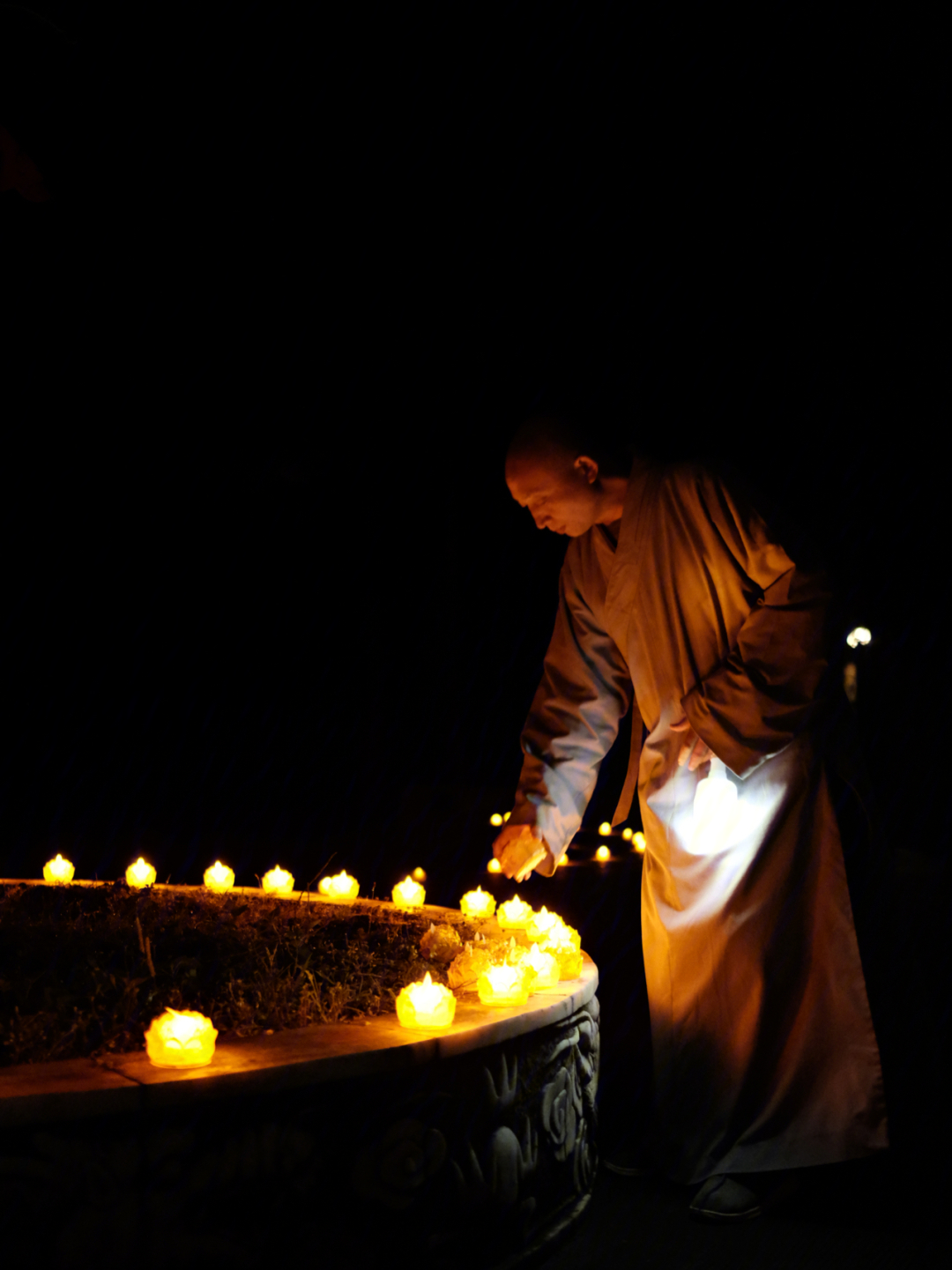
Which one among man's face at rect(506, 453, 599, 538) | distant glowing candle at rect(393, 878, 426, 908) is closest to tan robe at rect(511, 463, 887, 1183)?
man's face at rect(506, 453, 599, 538)

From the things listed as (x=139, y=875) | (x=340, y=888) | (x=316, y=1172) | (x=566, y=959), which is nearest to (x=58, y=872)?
(x=139, y=875)

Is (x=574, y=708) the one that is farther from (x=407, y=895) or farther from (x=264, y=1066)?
(x=264, y=1066)

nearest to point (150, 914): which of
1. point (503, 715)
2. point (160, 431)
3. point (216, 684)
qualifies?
point (160, 431)

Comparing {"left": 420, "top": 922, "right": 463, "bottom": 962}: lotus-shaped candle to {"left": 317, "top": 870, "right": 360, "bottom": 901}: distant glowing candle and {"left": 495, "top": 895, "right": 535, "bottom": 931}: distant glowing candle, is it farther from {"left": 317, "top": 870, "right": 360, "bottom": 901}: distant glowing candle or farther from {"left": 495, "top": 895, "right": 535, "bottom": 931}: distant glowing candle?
{"left": 317, "top": 870, "right": 360, "bottom": 901}: distant glowing candle

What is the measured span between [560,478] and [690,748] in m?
0.78

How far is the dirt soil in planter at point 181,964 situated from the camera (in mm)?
1836

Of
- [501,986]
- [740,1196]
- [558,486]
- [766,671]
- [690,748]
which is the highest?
[558,486]

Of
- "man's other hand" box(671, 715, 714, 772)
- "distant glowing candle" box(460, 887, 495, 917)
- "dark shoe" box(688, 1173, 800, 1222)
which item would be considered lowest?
"dark shoe" box(688, 1173, 800, 1222)

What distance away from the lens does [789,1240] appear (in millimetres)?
2090

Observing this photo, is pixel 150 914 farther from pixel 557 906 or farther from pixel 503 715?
pixel 503 715

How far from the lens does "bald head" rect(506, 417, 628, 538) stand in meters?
2.72

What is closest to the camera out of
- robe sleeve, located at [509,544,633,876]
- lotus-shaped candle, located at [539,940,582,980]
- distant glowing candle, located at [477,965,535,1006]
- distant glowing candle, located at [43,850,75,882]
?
distant glowing candle, located at [477,965,535,1006]

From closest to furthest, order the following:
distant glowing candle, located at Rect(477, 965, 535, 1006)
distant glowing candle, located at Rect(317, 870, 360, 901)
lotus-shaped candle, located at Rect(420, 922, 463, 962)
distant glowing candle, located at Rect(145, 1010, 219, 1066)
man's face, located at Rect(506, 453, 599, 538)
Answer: distant glowing candle, located at Rect(145, 1010, 219, 1066), distant glowing candle, located at Rect(477, 965, 535, 1006), lotus-shaped candle, located at Rect(420, 922, 463, 962), man's face, located at Rect(506, 453, 599, 538), distant glowing candle, located at Rect(317, 870, 360, 901)

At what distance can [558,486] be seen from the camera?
2.72m
